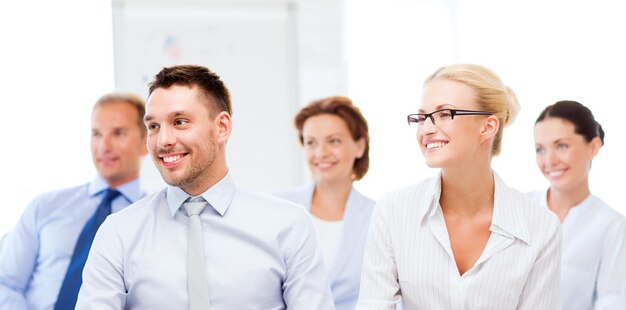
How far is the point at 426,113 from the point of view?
84.3 inches

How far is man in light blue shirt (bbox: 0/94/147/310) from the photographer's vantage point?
2.80 meters

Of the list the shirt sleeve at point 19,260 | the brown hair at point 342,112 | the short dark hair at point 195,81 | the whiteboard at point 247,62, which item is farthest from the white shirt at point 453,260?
the whiteboard at point 247,62

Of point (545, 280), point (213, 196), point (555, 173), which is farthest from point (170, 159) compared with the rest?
point (555, 173)

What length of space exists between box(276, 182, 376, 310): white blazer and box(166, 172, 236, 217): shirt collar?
39.3 inches

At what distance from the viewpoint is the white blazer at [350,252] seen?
294cm

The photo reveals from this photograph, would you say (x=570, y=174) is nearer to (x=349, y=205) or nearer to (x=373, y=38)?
(x=349, y=205)

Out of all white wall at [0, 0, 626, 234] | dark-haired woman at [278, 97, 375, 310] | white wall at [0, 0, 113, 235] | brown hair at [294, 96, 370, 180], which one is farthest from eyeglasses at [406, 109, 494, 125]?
white wall at [0, 0, 113, 235]

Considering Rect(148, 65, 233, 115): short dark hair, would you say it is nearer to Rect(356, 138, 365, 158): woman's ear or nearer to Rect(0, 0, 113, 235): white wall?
Rect(356, 138, 365, 158): woman's ear

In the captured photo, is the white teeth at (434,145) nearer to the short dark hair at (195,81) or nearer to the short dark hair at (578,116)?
the short dark hair at (195,81)

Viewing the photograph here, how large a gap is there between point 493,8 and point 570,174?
6.15 ft

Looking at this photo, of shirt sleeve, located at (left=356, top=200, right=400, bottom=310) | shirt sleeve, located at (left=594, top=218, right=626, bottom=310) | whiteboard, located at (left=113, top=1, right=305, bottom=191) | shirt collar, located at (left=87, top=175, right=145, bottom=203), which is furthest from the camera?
whiteboard, located at (left=113, top=1, right=305, bottom=191)

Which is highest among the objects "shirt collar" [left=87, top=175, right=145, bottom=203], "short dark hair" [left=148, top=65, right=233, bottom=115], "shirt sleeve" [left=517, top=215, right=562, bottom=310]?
"short dark hair" [left=148, top=65, right=233, bottom=115]

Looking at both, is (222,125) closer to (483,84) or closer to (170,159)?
(170,159)

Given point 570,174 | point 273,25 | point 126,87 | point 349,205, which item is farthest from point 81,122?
point 570,174
